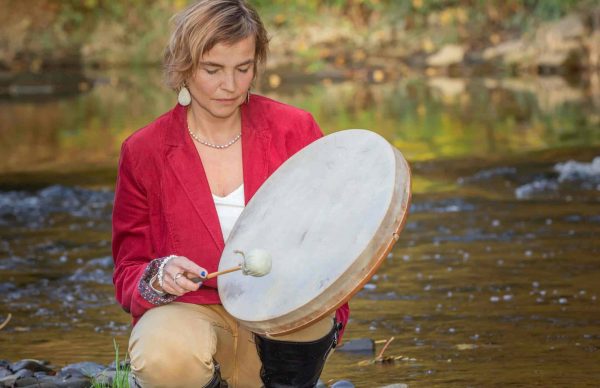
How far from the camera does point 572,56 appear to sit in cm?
1952

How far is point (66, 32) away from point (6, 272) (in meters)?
18.4

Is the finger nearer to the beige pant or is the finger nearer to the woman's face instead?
the beige pant

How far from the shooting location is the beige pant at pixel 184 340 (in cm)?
316

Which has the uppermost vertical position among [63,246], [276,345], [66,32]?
[276,345]

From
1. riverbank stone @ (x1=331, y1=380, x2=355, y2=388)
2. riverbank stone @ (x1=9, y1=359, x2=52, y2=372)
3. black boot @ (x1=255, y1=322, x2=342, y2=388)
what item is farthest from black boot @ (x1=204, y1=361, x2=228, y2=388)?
riverbank stone @ (x1=9, y1=359, x2=52, y2=372)

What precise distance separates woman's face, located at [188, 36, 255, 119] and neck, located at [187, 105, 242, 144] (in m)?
0.08

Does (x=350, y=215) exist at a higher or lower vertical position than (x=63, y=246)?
higher

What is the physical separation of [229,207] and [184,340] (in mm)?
500

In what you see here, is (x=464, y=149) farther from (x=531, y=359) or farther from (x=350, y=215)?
(x=350, y=215)

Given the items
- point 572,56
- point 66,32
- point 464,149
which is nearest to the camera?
point 464,149

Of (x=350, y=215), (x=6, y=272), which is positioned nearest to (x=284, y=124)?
(x=350, y=215)

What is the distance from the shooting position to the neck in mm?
3539

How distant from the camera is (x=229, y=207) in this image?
354cm

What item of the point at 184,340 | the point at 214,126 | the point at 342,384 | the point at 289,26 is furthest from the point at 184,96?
the point at 289,26
